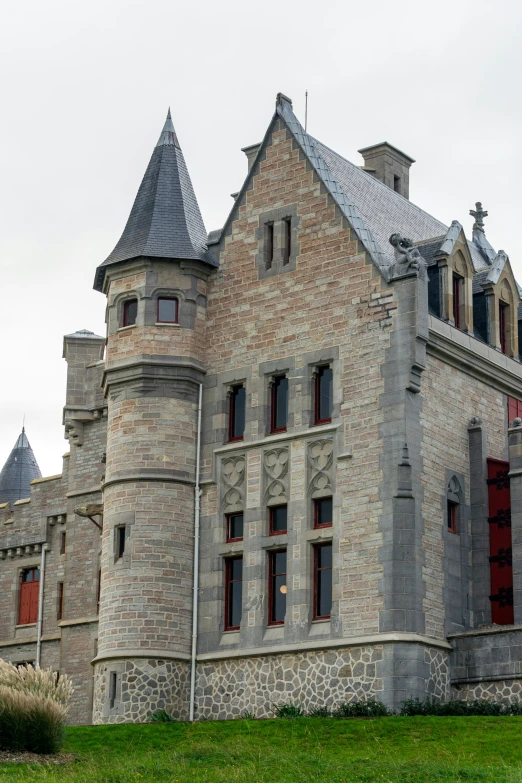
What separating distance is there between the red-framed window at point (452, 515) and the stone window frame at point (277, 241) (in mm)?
7024

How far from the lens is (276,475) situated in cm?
3797

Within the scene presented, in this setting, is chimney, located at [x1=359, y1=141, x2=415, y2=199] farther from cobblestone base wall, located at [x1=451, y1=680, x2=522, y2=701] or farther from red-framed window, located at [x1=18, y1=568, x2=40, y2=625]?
cobblestone base wall, located at [x1=451, y1=680, x2=522, y2=701]

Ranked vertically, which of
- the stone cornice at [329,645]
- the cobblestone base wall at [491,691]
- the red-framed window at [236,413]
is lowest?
the cobblestone base wall at [491,691]

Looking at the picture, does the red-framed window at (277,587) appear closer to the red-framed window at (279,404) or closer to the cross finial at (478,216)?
the red-framed window at (279,404)

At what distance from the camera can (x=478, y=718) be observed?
31.8 metres

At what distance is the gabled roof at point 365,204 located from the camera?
126ft

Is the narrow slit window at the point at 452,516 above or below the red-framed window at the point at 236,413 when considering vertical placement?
below

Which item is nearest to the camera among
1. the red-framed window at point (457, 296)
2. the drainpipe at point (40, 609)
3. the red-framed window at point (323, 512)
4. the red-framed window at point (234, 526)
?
the red-framed window at point (323, 512)

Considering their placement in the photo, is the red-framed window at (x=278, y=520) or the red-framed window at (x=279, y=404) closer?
the red-framed window at (x=278, y=520)

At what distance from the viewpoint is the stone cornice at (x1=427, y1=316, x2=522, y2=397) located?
38000 millimetres

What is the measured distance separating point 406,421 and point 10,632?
1895 cm

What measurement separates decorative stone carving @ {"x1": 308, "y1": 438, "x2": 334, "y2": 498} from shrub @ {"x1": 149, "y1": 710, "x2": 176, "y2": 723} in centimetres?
613

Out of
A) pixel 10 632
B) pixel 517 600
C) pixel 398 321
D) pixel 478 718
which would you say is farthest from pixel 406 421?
pixel 10 632

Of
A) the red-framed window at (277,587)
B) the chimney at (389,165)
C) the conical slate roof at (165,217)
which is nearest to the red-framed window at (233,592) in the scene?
the red-framed window at (277,587)
